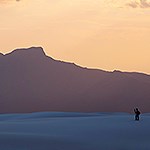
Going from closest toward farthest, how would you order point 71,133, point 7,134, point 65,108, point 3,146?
1. point 3,146
2. point 7,134
3. point 71,133
4. point 65,108

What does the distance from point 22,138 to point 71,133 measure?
3541 millimetres

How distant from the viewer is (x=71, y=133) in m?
24.7

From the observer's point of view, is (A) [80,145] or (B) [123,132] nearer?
(A) [80,145]

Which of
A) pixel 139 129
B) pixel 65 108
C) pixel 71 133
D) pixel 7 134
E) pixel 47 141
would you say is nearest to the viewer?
pixel 47 141

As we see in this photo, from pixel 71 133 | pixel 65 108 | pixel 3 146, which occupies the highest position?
pixel 65 108

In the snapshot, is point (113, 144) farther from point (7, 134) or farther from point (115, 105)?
point (115, 105)

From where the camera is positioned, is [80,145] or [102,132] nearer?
[80,145]

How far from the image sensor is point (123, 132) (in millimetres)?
25406

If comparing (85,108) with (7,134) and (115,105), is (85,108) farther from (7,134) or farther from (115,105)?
(7,134)

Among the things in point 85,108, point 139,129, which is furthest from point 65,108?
point 139,129

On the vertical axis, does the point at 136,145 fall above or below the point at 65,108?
below

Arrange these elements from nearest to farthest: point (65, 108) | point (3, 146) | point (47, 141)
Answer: point (3, 146), point (47, 141), point (65, 108)

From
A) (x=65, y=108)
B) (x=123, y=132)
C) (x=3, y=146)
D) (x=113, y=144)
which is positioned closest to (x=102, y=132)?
(x=123, y=132)

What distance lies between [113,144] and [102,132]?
12.7 feet
